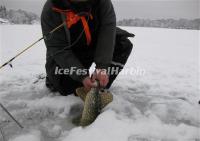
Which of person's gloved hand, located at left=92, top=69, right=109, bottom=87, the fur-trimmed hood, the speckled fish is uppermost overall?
the fur-trimmed hood

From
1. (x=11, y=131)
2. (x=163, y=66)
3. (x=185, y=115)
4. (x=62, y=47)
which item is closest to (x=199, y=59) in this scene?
(x=163, y=66)

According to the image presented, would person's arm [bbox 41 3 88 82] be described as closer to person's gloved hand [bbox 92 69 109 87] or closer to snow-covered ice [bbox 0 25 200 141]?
person's gloved hand [bbox 92 69 109 87]

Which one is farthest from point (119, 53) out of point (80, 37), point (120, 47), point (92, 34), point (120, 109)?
point (120, 109)

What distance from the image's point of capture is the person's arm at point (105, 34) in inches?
111

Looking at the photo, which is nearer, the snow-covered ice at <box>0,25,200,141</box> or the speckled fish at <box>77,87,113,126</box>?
the snow-covered ice at <box>0,25,200,141</box>

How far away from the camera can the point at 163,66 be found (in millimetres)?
4883

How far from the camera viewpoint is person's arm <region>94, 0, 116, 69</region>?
9.29ft

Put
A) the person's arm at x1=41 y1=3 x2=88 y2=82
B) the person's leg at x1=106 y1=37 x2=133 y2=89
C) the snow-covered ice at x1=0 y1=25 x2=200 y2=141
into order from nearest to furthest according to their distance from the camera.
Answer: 1. the snow-covered ice at x1=0 y1=25 x2=200 y2=141
2. the person's arm at x1=41 y1=3 x2=88 y2=82
3. the person's leg at x1=106 y1=37 x2=133 y2=89

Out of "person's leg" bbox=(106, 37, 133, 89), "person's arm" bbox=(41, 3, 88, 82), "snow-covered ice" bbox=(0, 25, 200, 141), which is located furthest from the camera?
"person's leg" bbox=(106, 37, 133, 89)

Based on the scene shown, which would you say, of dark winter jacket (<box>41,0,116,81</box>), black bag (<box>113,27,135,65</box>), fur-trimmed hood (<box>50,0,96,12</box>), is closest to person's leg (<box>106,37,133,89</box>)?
black bag (<box>113,27,135,65</box>)

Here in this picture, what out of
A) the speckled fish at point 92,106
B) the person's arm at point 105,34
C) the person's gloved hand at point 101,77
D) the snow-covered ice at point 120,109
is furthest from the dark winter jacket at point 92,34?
the snow-covered ice at point 120,109

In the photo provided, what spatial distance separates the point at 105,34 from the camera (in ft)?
9.50

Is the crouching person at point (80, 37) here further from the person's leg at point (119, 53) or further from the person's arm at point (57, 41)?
the person's leg at point (119, 53)

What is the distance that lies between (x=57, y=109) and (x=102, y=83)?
0.57m
